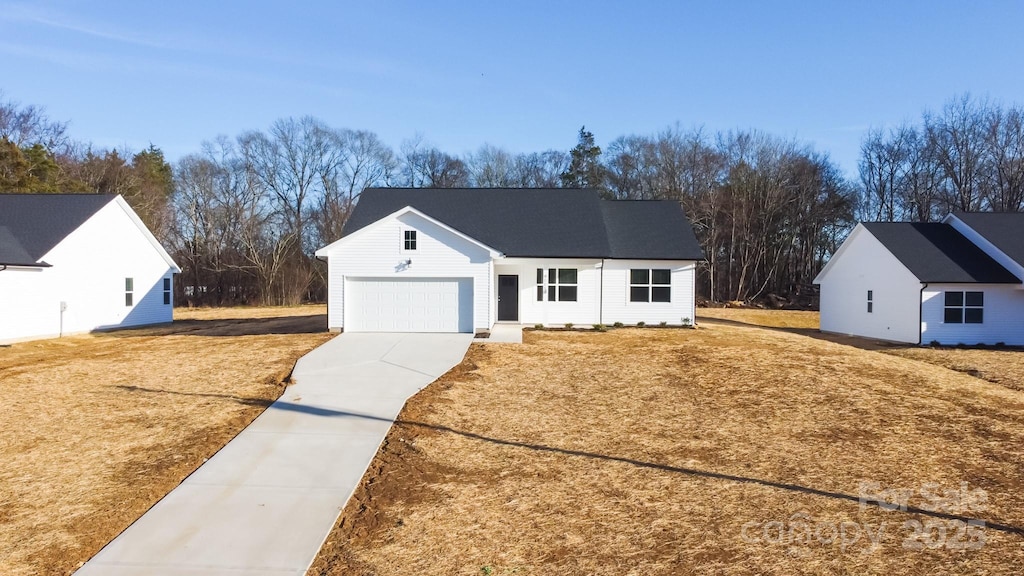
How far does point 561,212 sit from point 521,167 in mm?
31571

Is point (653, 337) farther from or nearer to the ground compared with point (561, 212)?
nearer to the ground

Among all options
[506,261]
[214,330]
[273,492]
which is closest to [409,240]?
[506,261]

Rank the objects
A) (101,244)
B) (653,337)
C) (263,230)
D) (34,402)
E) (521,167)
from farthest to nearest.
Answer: (521,167) < (263,230) < (101,244) < (653,337) < (34,402)

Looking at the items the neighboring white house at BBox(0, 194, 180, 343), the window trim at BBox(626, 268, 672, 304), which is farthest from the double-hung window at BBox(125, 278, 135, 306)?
the window trim at BBox(626, 268, 672, 304)

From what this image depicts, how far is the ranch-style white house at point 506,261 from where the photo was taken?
67.5 feet

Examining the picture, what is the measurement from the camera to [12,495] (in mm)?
7172

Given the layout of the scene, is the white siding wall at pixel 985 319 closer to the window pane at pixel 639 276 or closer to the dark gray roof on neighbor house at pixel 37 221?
the window pane at pixel 639 276

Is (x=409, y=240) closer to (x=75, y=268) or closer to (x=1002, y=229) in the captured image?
(x=75, y=268)

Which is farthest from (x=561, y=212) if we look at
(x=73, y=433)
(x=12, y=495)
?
(x=12, y=495)

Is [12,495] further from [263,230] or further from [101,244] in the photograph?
[263,230]

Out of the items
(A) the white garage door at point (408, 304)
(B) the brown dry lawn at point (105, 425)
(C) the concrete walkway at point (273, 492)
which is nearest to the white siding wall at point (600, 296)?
(A) the white garage door at point (408, 304)

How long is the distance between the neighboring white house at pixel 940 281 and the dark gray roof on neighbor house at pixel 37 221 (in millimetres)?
30478

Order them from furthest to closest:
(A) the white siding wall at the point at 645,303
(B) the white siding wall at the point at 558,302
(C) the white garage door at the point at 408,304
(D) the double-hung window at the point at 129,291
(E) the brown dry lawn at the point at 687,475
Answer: (D) the double-hung window at the point at 129,291, (A) the white siding wall at the point at 645,303, (B) the white siding wall at the point at 558,302, (C) the white garage door at the point at 408,304, (E) the brown dry lawn at the point at 687,475

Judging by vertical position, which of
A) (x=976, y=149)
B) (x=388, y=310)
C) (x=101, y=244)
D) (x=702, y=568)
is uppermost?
(x=976, y=149)
